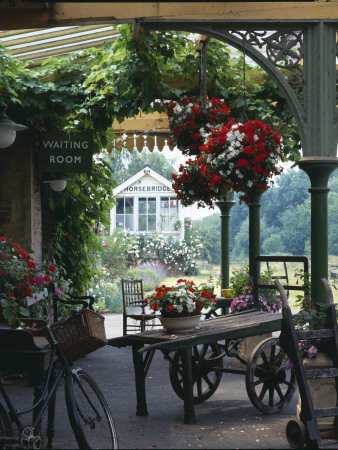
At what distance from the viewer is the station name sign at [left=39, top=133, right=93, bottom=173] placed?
7.75 meters

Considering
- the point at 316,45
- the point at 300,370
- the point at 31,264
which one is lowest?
the point at 300,370

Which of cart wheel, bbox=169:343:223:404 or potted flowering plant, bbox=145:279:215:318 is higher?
potted flowering plant, bbox=145:279:215:318

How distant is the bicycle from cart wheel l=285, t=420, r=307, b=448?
1.30m

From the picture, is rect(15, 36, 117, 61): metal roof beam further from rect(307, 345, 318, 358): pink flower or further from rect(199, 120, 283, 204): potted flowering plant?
rect(307, 345, 318, 358): pink flower

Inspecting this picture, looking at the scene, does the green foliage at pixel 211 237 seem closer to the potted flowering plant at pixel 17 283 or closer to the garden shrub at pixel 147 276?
the garden shrub at pixel 147 276

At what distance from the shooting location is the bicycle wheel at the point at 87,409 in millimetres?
→ 3909

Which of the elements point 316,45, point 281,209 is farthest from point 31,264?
point 281,209

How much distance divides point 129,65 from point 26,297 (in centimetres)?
271

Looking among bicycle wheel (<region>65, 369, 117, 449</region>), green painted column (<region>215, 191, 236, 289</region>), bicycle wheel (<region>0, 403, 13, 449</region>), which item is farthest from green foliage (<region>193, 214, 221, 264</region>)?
bicycle wheel (<region>0, 403, 13, 449</region>)

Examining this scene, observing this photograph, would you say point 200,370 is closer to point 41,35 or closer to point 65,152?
point 65,152

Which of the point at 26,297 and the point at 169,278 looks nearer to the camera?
the point at 26,297

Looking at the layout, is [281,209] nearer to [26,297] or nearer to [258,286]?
[258,286]

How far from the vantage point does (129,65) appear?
23.5ft

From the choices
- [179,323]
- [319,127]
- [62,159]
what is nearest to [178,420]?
[179,323]
